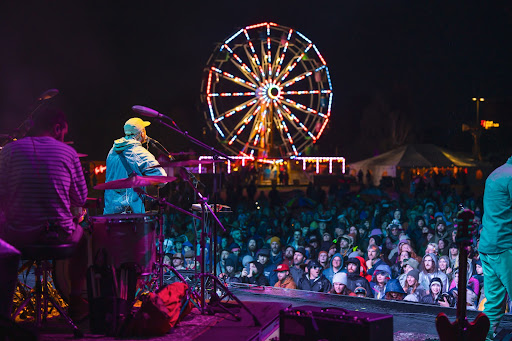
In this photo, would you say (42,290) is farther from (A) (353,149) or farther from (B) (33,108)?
(A) (353,149)

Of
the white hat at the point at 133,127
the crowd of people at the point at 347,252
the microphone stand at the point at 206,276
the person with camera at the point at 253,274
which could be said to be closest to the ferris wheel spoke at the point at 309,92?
the crowd of people at the point at 347,252

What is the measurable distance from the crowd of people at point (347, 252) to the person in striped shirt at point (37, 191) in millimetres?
1477

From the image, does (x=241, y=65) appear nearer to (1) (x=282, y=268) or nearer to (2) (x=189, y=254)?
(2) (x=189, y=254)

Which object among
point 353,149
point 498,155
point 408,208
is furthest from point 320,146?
point 408,208

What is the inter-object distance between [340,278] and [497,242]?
9.34 ft

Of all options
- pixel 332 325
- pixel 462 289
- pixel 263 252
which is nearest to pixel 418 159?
pixel 263 252

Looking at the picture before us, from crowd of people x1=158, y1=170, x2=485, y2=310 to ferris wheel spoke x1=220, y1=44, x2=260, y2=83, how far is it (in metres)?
14.8

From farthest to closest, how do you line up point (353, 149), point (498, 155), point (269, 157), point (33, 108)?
point (353, 149) → point (498, 155) → point (269, 157) → point (33, 108)

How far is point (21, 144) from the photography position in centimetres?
390

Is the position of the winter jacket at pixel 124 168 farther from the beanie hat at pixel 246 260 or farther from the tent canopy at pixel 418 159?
the tent canopy at pixel 418 159

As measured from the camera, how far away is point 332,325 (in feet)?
12.4

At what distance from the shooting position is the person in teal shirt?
4.27 metres

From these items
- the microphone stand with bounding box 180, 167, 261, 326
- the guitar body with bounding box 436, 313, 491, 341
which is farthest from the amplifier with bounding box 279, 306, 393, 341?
the microphone stand with bounding box 180, 167, 261, 326

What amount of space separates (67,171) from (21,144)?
1.11 ft
